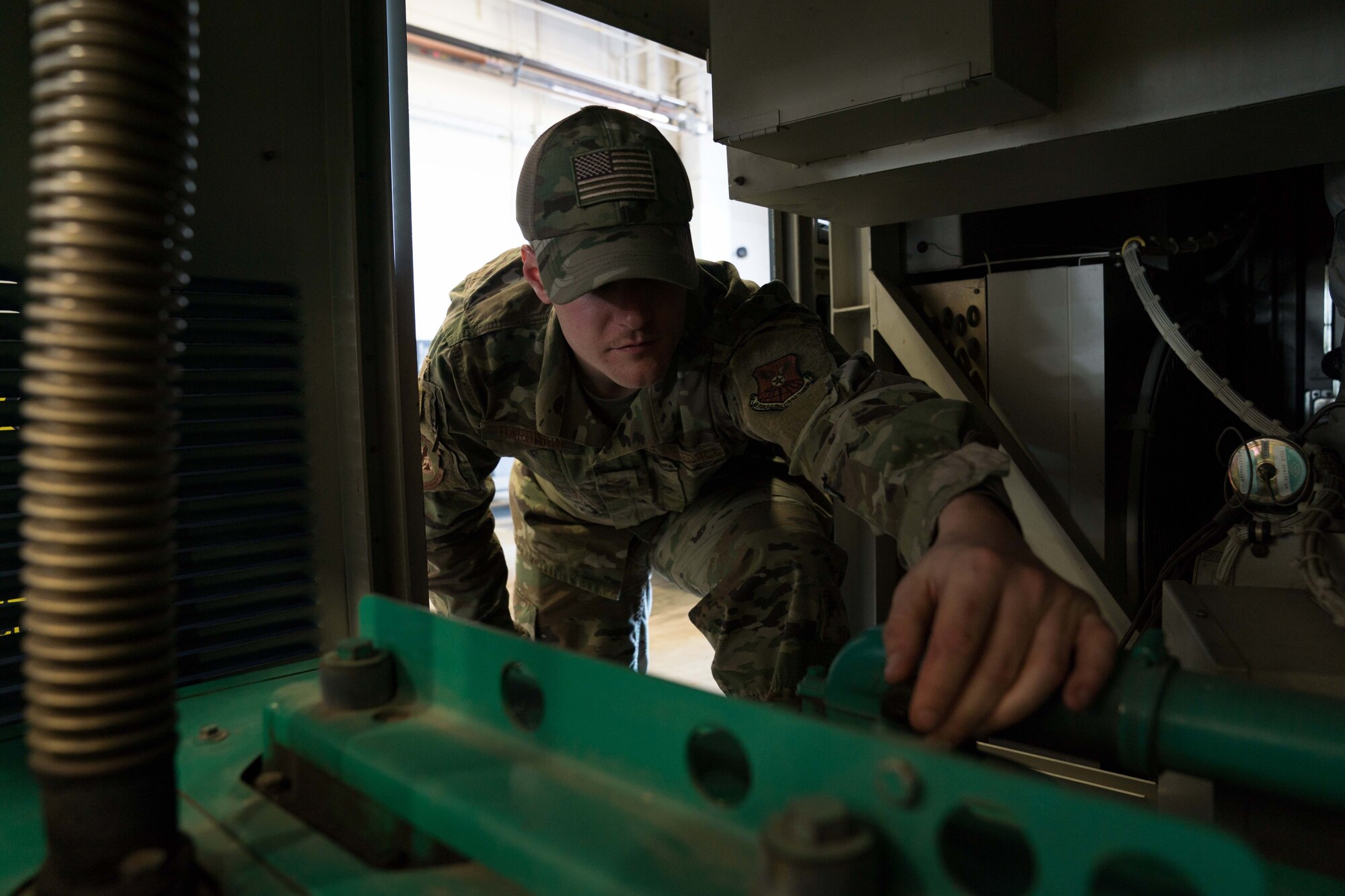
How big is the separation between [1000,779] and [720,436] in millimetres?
1251

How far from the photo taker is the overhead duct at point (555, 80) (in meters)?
4.18

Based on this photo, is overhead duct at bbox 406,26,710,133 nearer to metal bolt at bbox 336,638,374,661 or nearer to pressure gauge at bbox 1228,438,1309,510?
pressure gauge at bbox 1228,438,1309,510

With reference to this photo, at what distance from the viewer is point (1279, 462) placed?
145cm

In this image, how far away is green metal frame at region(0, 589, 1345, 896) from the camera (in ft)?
1.14

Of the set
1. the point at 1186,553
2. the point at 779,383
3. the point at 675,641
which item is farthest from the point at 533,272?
the point at 675,641

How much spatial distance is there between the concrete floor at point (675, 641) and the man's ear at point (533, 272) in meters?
1.19

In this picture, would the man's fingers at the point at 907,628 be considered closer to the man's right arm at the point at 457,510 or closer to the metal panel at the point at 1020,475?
the man's right arm at the point at 457,510

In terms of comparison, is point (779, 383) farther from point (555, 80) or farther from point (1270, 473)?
point (555, 80)

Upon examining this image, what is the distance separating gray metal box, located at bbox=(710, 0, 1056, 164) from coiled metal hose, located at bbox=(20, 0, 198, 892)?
3.24ft

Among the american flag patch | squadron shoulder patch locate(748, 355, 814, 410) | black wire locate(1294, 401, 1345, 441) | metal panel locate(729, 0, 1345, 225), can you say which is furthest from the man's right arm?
black wire locate(1294, 401, 1345, 441)

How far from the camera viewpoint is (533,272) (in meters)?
1.56

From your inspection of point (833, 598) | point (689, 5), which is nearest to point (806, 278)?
point (689, 5)

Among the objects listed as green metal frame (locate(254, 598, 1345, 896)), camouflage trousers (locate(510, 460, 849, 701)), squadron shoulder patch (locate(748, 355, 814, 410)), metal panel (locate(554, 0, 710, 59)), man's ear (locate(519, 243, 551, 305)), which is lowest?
camouflage trousers (locate(510, 460, 849, 701))

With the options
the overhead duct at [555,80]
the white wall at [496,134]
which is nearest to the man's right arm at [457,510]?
the white wall at [496,134]
